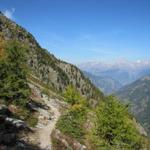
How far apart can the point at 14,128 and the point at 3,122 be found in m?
1.58

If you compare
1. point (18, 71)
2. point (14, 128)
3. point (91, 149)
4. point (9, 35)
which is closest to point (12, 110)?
point (18, 71)

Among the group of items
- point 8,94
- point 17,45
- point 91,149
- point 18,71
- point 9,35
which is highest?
point 9,35

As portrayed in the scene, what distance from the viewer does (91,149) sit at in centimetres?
4466

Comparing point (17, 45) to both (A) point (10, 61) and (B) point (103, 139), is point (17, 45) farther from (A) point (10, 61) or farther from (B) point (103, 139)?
(B) point (103, 139)

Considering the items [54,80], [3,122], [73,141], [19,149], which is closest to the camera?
[19,149]

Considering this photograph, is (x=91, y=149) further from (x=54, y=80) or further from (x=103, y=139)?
(x=54, y=80)

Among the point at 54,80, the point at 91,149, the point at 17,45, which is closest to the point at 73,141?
the point at 91,149

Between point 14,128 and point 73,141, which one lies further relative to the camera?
point 73,141

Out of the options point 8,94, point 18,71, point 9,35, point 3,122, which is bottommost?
point 3,122

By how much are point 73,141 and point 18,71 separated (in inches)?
489

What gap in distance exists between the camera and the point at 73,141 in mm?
40344

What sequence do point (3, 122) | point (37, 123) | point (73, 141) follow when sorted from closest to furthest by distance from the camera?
point (3, 122) < point (73, 141) < point (37, 123)

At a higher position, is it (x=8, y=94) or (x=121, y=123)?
(x=8, y=94)

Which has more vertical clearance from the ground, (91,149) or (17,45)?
(17,45)
